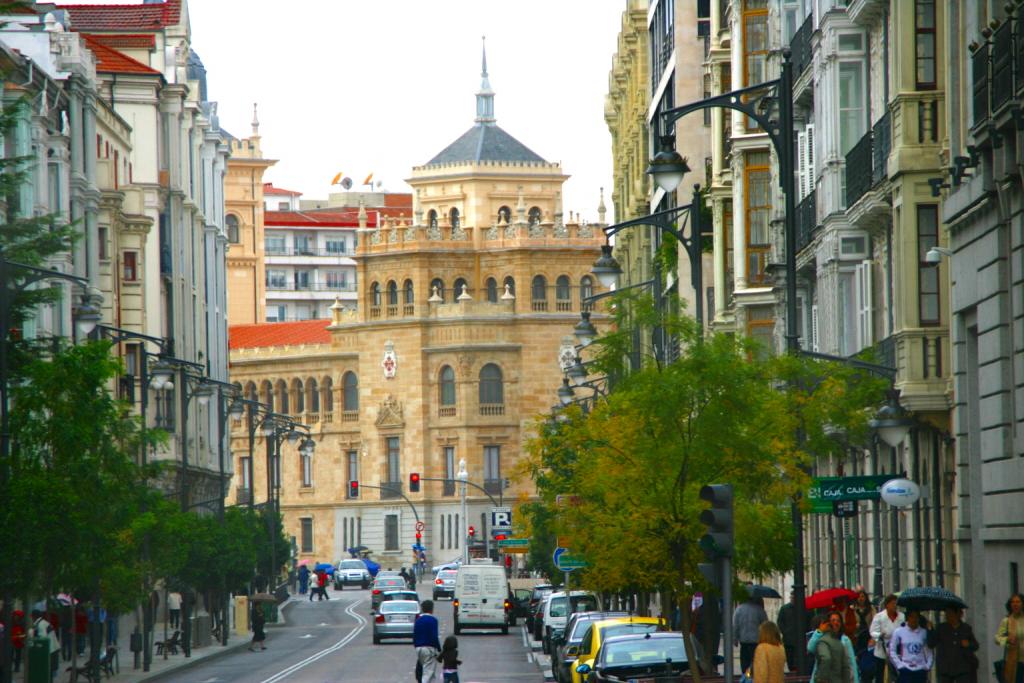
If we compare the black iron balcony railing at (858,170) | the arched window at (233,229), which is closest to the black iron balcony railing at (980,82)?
the black iron balcony railing at (858,170)

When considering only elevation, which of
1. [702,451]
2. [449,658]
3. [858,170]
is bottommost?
[449,658]

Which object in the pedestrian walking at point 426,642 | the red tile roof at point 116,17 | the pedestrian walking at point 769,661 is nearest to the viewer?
the pedestrian walking at point 769,661

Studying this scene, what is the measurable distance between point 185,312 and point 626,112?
17.6 metres

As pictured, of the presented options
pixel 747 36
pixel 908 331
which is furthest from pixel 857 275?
pixel 747 36

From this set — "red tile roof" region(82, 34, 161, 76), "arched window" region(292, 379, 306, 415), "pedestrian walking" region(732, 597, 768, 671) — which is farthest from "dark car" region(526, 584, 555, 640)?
"arched window" region(292, 379, 306, 415)

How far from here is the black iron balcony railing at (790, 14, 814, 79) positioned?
36500 millimetres

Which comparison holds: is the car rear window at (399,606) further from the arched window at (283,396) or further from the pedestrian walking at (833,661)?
the arched window at (283,396)

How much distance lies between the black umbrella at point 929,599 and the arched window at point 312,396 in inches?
4810

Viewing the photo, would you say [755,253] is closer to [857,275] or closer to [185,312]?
[857,275]

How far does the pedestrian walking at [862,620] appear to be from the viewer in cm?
2711

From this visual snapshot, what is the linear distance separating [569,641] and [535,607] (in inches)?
1085

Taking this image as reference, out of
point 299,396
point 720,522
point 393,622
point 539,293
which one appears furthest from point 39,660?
point 299,396

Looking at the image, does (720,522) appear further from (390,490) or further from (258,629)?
(390,490)

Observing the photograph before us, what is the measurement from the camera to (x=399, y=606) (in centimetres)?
5975
